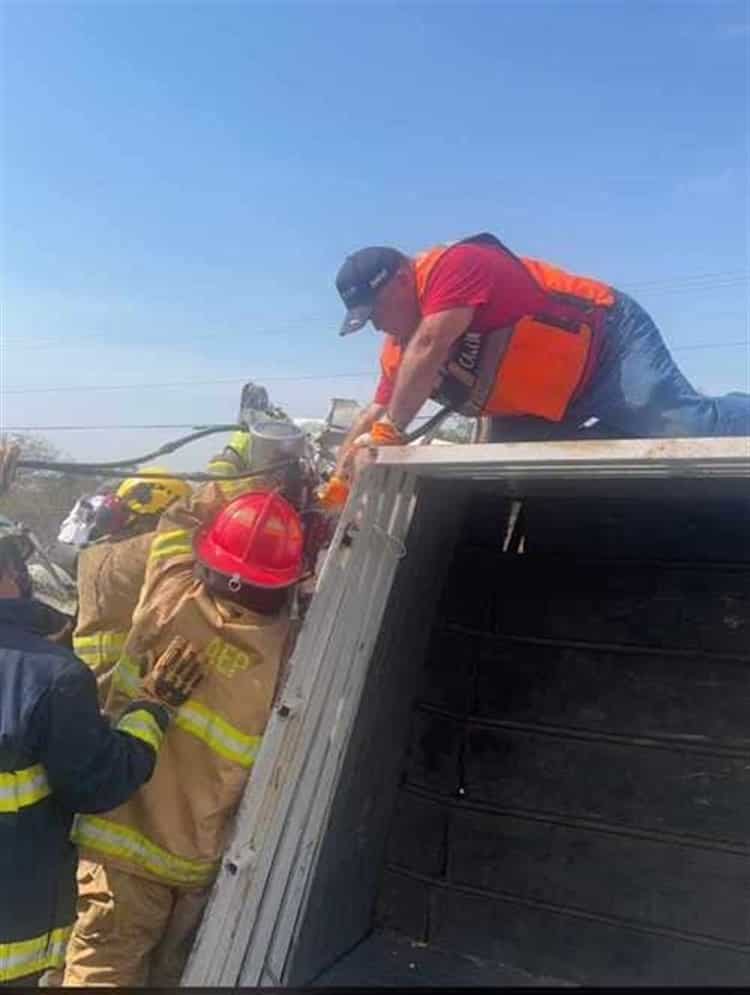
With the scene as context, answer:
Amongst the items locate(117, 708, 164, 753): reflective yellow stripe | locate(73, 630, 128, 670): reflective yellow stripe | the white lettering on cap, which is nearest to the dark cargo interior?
locate(117, 708, 164, 753): reflective yellow stripe

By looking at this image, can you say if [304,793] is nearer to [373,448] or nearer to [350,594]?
[350,594]

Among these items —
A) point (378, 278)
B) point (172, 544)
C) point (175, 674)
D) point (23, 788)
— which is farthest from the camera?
point (378, 278)

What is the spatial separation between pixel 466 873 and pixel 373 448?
1.60 m

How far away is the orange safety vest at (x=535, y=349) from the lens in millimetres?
3189

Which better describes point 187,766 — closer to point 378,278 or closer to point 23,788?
point 23,788

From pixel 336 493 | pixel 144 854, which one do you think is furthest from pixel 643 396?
pixel 144 854

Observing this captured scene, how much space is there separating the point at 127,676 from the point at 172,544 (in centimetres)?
46

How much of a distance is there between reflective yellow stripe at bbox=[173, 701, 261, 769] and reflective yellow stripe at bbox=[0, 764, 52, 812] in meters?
0.41

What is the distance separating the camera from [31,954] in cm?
237

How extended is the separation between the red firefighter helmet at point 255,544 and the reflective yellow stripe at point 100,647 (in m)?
0.52

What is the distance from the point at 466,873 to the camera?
10.4ft

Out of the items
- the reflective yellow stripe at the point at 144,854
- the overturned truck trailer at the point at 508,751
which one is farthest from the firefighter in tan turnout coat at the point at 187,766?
the overturned truck trailer at the point at 508,751

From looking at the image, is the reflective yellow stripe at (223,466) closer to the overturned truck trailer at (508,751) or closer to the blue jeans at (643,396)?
the overturned truck trailer at (508,751)

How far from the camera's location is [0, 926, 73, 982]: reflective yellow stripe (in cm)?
232
